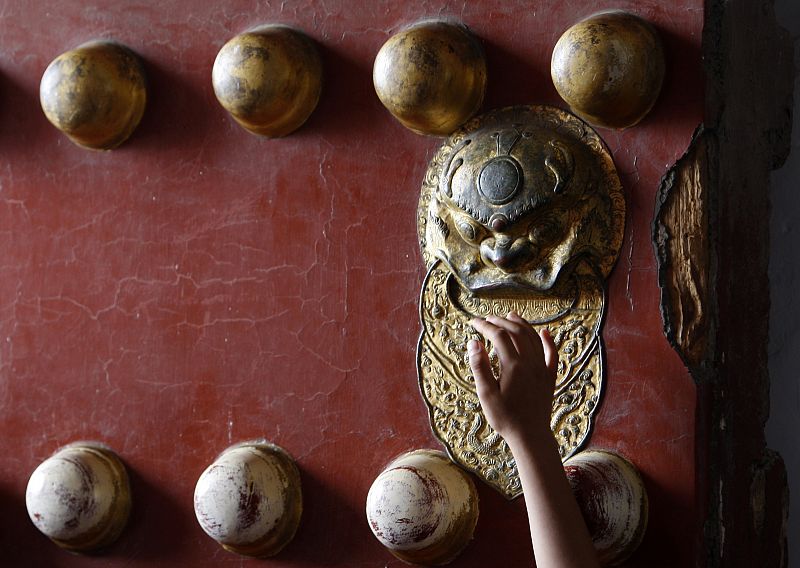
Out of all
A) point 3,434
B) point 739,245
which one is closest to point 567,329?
point 739,245

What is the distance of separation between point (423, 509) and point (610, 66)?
43 cm

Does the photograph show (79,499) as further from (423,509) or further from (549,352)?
(549,352)

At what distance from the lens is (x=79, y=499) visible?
1060 millimetres

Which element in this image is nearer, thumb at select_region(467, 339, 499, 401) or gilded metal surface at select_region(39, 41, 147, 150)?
thumb at select_region(467, 339, 499, 401)

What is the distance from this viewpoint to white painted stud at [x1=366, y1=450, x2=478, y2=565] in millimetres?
952

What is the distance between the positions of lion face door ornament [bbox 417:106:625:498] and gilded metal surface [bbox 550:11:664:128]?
45 millimetres

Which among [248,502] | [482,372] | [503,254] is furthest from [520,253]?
[248,502]

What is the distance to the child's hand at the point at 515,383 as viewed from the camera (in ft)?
2.90

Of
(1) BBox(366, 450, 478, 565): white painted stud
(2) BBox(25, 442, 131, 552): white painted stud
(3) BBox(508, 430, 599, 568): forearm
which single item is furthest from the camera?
(2) BBox(25, 442, 131, 552): white painted stud

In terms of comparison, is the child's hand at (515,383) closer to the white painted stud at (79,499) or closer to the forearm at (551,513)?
the forearm at (551,513)

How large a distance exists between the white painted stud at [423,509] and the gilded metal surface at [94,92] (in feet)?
1.54

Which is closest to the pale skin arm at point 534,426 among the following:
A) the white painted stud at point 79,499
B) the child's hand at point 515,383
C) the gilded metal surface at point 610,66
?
the child's hand at point 515,383

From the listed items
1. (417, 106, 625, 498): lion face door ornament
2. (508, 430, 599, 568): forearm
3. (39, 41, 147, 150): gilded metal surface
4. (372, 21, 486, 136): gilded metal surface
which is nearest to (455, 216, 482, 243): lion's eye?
(417, 106, 625, 498): lion face door ornament

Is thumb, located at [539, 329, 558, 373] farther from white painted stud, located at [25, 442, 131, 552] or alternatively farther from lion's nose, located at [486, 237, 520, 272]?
white painted stud, located at [25, 442, 131, 552]
